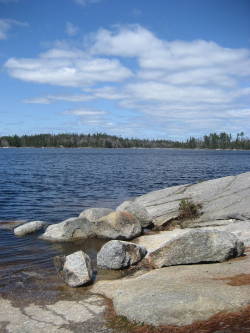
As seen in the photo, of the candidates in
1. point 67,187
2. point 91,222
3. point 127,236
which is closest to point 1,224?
point 91,222

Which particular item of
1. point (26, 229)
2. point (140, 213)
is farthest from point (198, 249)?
point (26, 229)

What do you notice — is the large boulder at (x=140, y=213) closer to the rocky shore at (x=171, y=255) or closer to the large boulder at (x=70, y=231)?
the rocky shore at (x=171, y=255)

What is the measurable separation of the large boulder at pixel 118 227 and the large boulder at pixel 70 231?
1.38 feet

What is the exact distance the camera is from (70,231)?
56.7 ft

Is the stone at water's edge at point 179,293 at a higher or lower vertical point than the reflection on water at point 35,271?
higher

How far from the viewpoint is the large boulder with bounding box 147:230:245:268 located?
11.9 m

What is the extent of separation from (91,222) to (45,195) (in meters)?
14.7

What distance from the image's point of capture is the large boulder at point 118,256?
1295 cm

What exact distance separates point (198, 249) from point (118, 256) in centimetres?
280

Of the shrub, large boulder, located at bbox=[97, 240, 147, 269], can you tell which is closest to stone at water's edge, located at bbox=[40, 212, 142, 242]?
the shrub

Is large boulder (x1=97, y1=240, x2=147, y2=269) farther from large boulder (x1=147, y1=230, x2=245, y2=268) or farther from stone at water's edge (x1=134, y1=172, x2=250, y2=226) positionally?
stone at water's edge (x1=134, y1=172, x2=250, y2=226)

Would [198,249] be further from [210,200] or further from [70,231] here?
[210,200]

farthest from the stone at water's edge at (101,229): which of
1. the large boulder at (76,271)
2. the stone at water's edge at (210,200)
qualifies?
the large boulder at (76,271)

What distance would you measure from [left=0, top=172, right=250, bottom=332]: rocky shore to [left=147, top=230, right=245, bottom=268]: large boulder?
1.2 inches
